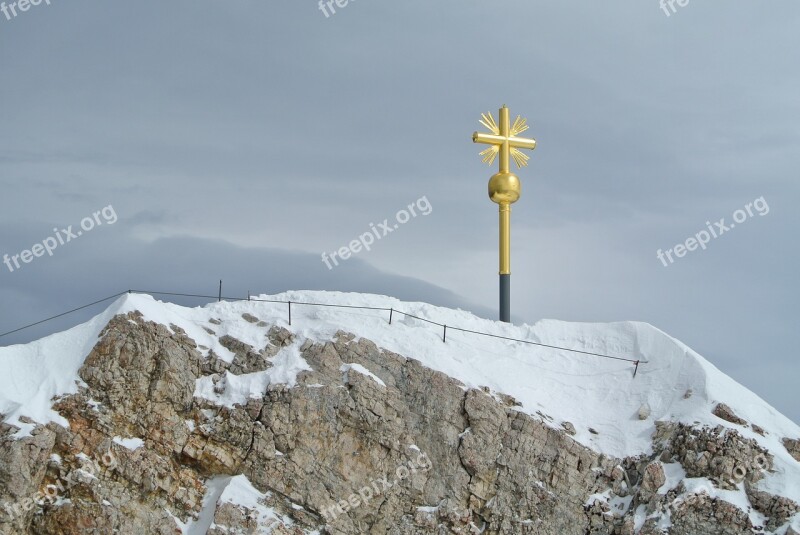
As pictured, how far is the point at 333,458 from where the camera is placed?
997 inches

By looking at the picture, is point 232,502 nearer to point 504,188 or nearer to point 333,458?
point 333,458

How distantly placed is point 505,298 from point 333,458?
1115 centimetres

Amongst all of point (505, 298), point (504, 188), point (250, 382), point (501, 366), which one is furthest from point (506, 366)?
point (250, 382)

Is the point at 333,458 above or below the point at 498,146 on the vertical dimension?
below

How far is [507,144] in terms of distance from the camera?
35344 mm

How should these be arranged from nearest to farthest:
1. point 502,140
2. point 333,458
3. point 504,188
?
point 333,458 < point 504,188 < point 502,140

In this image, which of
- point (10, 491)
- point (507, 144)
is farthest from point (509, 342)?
point (10, 491)

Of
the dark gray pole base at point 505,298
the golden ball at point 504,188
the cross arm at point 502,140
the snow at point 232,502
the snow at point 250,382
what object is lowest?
the snow at point 232,502

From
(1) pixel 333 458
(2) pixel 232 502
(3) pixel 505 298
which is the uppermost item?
(3) pixel 505 298

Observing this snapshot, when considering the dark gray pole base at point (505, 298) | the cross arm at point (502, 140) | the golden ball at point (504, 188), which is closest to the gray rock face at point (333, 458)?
the dark gray pole base at point (505, 298)

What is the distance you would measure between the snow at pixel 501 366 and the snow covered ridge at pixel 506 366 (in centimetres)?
4

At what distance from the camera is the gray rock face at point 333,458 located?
23484mm

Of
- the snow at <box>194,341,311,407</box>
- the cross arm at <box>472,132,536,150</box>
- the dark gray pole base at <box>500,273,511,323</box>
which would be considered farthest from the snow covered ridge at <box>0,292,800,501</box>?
the cross arm at <box>472,132,536,150</box>

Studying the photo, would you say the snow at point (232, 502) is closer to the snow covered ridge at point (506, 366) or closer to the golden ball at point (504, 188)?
the snow covered ridge at point (506, 366)
